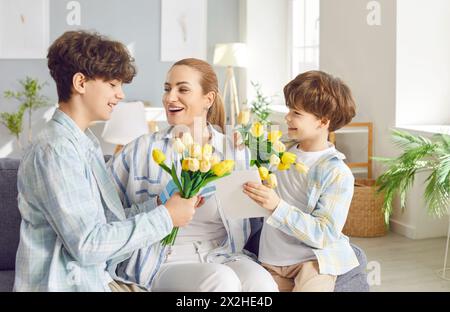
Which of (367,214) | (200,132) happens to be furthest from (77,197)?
(367,214)

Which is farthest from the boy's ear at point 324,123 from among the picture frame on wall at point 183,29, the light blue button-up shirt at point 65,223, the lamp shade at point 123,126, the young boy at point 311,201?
the picture frame on wall at point 183,29

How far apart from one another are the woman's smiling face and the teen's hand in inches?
18.2

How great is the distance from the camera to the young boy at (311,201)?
5.85ft

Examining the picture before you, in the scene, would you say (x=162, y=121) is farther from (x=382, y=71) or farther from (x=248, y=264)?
(x=248, y=264)

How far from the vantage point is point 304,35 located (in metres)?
7.02

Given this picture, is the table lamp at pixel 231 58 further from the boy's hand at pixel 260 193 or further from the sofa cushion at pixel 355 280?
the boy's hand at pixel 260 193

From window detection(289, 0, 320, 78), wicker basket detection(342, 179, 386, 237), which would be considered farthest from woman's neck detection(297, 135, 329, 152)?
window detection(289, 0, 320, 78)

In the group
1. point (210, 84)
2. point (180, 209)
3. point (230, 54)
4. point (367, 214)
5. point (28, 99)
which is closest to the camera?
point (180, 209)

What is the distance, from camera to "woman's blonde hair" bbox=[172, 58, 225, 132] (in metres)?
2.02

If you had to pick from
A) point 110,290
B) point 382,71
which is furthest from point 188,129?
point 382,71

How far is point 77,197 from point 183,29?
5.98m

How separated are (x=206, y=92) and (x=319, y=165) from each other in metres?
0.43

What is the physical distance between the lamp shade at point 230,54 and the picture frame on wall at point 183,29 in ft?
1.29

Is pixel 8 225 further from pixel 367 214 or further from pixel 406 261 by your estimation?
pixel 367 214
